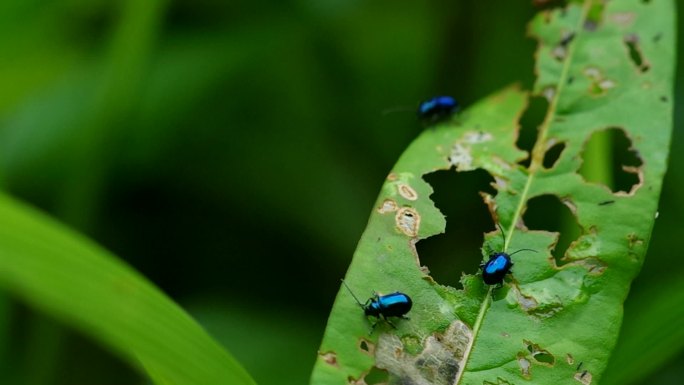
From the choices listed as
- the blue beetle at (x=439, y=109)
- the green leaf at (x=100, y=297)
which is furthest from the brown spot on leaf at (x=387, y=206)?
the blue beetle at (x=439, y=109)

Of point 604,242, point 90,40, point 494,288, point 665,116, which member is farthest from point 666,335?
point 90,40

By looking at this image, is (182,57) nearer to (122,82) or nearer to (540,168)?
(122,82)

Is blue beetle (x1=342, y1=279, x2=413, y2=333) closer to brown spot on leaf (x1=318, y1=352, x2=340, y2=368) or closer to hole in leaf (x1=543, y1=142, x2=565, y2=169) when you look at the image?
brown spot on leaf (x1=318, y1=352, x2=340, y2=368)

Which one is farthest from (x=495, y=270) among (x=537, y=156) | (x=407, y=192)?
(x=537, y=156)

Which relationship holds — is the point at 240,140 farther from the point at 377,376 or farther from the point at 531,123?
the point at 377,376

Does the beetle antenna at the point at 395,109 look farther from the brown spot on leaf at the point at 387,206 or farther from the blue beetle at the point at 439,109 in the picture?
the brown spot on leaf at the point at 387,206

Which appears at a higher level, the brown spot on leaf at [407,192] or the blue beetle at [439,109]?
the blue beetle at [439,109]
